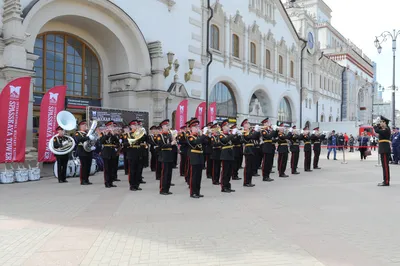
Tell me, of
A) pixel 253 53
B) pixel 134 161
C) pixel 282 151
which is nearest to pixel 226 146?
pixel 134 161

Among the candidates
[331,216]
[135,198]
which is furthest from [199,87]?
[331,216]

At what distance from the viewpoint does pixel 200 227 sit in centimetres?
612

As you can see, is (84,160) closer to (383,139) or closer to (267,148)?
(267,148)

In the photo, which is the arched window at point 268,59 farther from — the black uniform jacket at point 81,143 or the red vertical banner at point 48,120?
the black uniform jacket at point 81,143

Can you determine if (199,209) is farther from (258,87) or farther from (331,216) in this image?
(258,87)

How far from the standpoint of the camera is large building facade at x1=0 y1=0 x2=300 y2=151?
12.7 m

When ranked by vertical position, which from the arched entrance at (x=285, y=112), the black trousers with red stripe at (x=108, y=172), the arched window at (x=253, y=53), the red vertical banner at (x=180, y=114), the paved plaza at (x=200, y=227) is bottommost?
the paved plaza at (x=200, y=227)

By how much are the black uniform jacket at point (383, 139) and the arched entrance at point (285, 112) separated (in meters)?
20.3

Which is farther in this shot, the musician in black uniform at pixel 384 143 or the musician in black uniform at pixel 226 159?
the musician in black uniform at pixel 384 143

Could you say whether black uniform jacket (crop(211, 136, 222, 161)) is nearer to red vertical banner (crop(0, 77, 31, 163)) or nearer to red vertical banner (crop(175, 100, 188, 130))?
red vertical banner (crop(0, 77, 31, 163))

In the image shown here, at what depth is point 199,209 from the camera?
298 inches

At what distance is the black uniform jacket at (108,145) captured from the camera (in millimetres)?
10896

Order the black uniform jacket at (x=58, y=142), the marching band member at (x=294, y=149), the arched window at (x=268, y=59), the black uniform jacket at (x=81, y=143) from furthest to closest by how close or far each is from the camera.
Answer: the arched window at (x=268, y=59)
the marching band member at (x=294, y=149)
the black uniform jacket at (x=58, y=142)
the black uniform jacket at (x=81, y=143)

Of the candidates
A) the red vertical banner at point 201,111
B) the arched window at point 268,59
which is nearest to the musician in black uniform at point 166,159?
the red vertical banner at point 201,111
